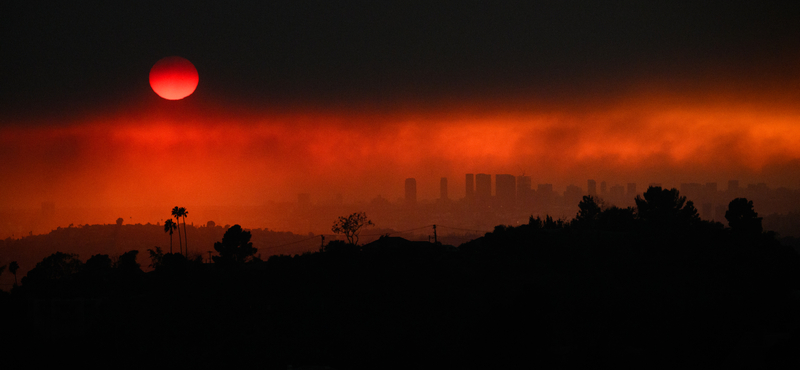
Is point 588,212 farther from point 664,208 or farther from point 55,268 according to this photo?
point 55,268

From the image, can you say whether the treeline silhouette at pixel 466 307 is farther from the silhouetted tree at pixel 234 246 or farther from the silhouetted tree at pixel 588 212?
the silhouetted tree at pixel 588 212

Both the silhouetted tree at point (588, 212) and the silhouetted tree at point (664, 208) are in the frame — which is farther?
the silhouetted tree at point (588, 212)

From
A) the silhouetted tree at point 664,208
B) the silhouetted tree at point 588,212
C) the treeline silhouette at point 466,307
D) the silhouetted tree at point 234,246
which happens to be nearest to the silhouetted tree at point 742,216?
the treeline silhouette at point 466,307

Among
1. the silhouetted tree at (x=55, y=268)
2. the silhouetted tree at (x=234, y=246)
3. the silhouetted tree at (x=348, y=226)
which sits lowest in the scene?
the silhouetted tree at (x=55, y=268)

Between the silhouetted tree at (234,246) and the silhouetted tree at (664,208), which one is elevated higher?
the silhouetted tree at (664,208)

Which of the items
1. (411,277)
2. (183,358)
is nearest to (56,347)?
(183,358)

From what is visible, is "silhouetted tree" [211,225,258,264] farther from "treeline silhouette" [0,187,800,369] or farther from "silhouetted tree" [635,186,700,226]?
"silhouetted tree" [635,186,700,226]

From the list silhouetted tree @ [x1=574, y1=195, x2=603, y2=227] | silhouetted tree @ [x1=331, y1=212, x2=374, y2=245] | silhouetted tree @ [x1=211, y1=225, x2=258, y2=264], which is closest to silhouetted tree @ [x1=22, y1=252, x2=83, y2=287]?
silhouetted tree @ [x1=211, y1=225, x2=258, y2=264]
